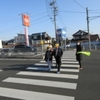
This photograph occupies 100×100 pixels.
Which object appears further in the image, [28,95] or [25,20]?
[25,20]

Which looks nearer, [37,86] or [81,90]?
[81,90]

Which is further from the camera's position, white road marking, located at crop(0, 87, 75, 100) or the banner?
the banner

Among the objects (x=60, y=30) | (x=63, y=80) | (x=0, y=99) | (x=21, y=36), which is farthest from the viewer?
(x=21, y=36)

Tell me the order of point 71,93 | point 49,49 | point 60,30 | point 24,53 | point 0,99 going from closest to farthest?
point 0,99 < point 71,93 < point 49,49 < point 24,53 < point 60,30

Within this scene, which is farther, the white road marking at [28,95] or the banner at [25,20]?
the banner at [25,20]

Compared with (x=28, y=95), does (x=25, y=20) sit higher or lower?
higher

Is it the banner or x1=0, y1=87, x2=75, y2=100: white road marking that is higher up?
the banner

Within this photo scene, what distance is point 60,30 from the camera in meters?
40.2

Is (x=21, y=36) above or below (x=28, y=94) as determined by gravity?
above

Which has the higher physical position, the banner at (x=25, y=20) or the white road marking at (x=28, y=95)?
the banner at (x=25, y=20)

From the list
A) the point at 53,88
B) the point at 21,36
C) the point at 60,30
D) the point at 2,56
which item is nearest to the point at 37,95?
the point at 53,88

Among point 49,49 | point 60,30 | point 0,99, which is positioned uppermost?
point 60,30

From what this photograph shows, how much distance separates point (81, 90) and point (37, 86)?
181 cm

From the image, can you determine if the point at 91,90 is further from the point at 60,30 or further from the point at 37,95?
the point at 60,30
